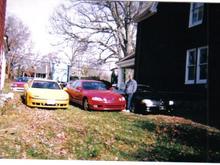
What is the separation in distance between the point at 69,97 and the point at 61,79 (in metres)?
0.55

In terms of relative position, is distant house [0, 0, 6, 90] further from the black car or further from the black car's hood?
the black car's hood

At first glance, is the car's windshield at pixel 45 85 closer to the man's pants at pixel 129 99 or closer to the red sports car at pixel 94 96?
the red sports car at pixel 94 96

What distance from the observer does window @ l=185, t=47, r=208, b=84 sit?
9.87m

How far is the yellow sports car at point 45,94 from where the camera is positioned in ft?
24.0

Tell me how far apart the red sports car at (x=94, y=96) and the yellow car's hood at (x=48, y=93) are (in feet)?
0.62

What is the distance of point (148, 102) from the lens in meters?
8.66

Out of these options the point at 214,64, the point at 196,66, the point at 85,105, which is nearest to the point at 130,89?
the point at 85,105

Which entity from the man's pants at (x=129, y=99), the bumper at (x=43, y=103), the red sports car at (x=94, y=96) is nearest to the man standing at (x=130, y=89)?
the man's pants at (x=129, y=99)

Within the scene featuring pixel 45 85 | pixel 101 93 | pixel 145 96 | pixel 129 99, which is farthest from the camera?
pixel 145 96

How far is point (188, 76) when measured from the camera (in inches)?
422

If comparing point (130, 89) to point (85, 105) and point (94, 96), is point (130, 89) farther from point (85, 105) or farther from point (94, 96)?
point (85, 105)

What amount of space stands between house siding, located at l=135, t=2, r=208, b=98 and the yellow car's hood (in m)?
2.95

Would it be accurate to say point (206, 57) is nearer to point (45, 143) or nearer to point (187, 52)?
point (187, 52)

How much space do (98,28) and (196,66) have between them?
10.6ft
